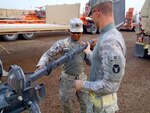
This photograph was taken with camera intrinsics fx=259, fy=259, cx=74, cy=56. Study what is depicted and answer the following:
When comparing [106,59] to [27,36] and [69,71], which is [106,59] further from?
[27,36]

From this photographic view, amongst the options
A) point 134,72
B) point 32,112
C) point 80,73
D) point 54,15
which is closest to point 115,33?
point 32,112

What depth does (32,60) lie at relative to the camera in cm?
878

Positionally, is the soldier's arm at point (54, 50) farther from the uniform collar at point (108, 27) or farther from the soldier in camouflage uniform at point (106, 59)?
the uniform collar at point (108, 27)

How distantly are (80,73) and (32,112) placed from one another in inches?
63.8

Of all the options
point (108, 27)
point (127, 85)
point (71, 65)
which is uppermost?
point (108, 27)

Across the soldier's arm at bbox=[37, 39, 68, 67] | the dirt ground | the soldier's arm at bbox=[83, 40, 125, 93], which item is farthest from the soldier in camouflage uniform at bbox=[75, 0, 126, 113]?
the dirt ground

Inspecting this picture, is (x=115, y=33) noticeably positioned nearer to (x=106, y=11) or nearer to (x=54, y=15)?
(x=106, y=11)

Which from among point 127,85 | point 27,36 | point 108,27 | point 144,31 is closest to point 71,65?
point 108,27

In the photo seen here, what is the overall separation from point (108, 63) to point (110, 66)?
0.03 metres

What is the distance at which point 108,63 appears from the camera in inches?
74.4

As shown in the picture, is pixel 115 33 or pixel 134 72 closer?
pixel 115 33

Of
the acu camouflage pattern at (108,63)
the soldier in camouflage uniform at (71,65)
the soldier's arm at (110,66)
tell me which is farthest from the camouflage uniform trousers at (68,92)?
the soldier's arm at (110,66)

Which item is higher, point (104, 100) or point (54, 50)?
point (54, 50)

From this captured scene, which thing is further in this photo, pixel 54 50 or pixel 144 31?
pixel 144 31
